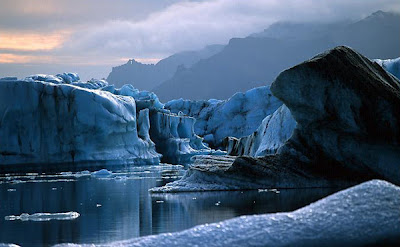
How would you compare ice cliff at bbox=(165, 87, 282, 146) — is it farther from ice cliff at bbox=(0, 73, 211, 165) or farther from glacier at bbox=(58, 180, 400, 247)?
glacier at bbox=(58, 180, 400, 247)

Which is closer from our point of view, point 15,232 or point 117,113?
point 15,232

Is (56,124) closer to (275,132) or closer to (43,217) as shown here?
(275,132)

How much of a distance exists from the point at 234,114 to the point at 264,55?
79.9m

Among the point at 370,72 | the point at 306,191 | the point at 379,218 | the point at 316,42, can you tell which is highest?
the point at 316,42

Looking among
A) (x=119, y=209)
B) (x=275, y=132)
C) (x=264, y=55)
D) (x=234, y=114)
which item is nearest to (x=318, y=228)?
(x=119, y=209)

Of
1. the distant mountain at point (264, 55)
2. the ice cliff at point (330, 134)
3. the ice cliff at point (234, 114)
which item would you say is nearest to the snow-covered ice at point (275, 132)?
the ice cliff at point (330, 134)

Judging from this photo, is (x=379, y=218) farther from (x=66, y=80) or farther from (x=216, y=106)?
(x=216, y=106)

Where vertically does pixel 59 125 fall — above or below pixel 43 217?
above

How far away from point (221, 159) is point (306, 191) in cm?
257

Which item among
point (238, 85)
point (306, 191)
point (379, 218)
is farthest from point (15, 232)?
point (238, 85)

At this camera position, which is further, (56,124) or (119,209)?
(56,124)

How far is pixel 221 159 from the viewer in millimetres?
13477

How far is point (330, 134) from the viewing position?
12320mm

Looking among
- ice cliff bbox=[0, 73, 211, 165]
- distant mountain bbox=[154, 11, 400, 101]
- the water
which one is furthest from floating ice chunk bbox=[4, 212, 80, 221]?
distant mountain bbox=[154, 11, 400, 101]
